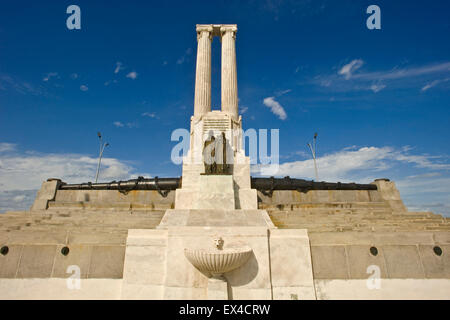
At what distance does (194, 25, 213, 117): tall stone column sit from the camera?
1780 cm

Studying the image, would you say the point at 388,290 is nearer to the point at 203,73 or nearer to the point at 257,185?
the point at 257,185

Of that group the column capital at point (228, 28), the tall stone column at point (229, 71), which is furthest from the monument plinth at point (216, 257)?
the column capital at point (228, 28)

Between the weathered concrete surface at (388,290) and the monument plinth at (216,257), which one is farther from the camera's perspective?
the weathered concrete surface at (388,290)

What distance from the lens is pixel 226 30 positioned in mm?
20234

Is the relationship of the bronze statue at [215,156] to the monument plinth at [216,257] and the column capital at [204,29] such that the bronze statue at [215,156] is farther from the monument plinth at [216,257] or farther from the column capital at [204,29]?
the column capital at [204,29]

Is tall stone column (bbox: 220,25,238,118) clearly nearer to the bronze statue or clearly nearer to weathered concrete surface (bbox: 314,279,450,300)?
the bronze statue

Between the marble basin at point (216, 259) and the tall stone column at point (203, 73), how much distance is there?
12799mm

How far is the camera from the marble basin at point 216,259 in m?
5.73

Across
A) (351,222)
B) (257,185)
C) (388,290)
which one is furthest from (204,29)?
(388,290)

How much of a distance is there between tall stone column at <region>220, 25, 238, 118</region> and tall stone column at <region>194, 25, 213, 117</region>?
1.24 metres

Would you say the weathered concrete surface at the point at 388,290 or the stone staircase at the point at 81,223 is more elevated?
the stone staircase at the point at 81,223

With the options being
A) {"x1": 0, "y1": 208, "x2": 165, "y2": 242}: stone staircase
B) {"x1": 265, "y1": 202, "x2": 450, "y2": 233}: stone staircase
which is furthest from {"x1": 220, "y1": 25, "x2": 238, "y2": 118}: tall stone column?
{"x1": 0, "y1": 208, "x2": 165, "y2": 242}: stone staircase
